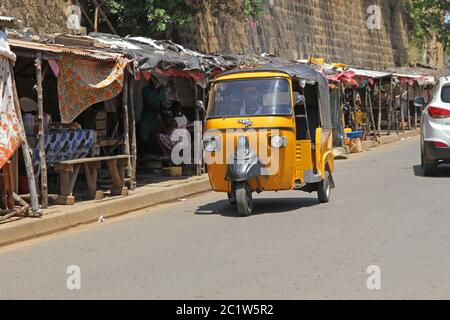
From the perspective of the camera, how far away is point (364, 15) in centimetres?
4347

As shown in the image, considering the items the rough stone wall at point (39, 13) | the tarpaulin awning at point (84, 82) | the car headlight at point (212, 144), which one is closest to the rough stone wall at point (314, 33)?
the rough stone wall at point (39, 13)

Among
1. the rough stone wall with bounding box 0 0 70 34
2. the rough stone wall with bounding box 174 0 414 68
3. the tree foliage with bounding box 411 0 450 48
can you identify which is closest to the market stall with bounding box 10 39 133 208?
the rough stone wall with bounding box 0 0 70 34

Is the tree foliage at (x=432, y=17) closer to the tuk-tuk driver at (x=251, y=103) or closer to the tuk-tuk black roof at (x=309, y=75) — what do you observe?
the tuk-tuk black roof at (x=309, y=75)

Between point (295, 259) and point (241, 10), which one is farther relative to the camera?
point (241, 10)

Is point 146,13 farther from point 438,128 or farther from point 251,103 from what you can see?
point 251,103

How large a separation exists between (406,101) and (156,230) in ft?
84.8

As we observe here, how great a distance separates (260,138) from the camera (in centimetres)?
1090

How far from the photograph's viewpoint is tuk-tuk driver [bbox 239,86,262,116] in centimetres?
1123

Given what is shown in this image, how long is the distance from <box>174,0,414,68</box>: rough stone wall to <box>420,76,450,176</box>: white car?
9.83m

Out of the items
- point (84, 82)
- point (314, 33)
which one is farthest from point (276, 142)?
point (314, 33)

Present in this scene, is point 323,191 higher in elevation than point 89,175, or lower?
lower

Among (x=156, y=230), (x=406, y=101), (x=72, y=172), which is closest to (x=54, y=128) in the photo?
(x=72, y=172)

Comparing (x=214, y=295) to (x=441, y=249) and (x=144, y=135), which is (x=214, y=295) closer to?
(x=441, y=249)

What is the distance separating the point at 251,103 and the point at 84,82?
2920 millimetres
